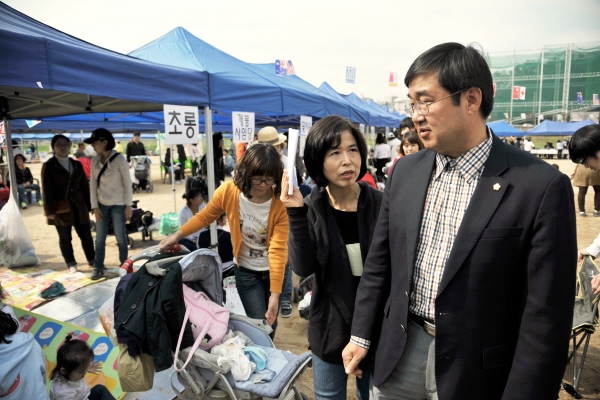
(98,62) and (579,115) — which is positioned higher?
(579,115)

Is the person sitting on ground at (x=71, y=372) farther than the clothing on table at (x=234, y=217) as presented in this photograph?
No

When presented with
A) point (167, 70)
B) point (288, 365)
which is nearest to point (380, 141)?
point (167, 70)

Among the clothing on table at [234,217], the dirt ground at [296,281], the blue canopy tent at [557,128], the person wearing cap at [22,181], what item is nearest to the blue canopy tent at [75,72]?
the clothing on table at [234,217]

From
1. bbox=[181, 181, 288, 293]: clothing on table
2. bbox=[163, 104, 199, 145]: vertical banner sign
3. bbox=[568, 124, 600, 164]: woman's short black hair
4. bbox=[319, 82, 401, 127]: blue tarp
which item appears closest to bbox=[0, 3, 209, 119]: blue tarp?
bbox=[163, 104, 199, 145]: vertical banner sign

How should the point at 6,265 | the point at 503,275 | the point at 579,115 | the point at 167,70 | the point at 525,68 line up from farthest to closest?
the point at 525,68 → the point at 579,115 → the point at 6,265 → the point at 167,70 → the point at 503,275

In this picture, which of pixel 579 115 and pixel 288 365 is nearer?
pixel 288 365

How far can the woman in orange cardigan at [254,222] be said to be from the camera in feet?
8.35

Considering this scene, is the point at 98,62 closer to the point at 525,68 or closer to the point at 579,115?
the point at 579,115

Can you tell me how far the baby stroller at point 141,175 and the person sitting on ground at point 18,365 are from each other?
14365mm

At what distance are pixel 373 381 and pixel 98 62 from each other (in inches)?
131

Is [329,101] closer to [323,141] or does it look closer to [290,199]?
[323,141]

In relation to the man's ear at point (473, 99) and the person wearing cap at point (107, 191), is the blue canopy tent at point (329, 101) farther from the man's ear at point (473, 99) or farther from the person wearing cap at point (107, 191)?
the man's ear at point (473, 99)

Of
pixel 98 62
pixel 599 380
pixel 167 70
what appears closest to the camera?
pixel 599 380

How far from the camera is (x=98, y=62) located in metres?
3.33
